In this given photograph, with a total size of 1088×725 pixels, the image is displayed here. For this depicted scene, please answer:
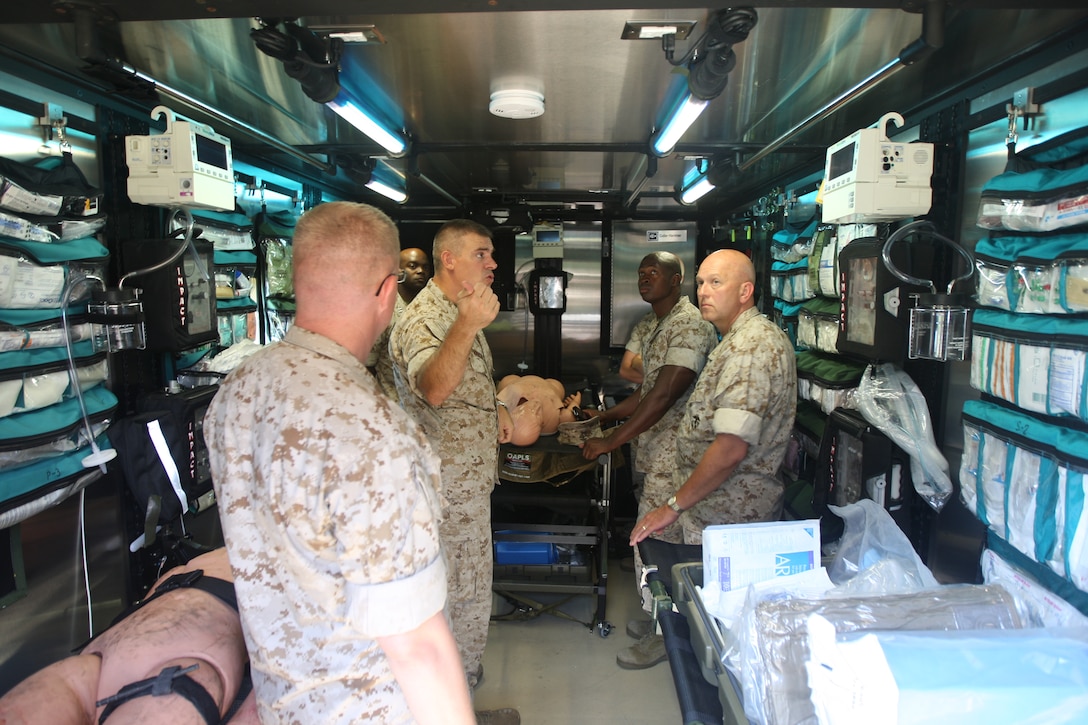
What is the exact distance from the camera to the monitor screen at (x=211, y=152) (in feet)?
7.81

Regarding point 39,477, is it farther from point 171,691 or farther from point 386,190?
point 386,190

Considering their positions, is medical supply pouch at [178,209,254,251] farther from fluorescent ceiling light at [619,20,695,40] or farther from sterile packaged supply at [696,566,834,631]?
sterile packaged supply at [696,566,834,631]

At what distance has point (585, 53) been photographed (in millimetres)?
2111

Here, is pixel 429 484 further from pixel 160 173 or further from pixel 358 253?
pixel 160 173

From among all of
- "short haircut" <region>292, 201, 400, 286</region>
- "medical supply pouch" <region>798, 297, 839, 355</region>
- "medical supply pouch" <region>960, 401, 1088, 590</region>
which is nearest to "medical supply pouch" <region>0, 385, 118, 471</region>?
"short haircut" <region>292, 201, 400, 286</region>

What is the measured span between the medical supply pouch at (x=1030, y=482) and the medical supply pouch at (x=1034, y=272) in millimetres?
308

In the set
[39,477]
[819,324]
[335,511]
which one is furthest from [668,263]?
[39,477]

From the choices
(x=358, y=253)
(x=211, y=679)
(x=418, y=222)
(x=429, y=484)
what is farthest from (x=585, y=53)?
(x=418, y=222)

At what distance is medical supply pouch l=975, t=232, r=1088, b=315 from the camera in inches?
57.7

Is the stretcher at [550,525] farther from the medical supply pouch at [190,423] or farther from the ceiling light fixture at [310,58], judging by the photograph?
the ceiling light fixture at [310,58]

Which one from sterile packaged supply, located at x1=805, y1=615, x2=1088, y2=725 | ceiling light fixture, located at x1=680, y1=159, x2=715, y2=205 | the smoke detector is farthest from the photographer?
ceiling light fixture, located at x1=680, y1=159, x2=715, y2=205

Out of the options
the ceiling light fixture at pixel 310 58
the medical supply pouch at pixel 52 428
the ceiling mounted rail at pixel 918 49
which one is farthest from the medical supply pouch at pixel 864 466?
the medical supply pouch at pixel 52 428

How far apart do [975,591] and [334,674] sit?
4.48ft

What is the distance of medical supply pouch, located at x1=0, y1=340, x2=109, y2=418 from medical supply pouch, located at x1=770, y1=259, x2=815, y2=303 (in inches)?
129
